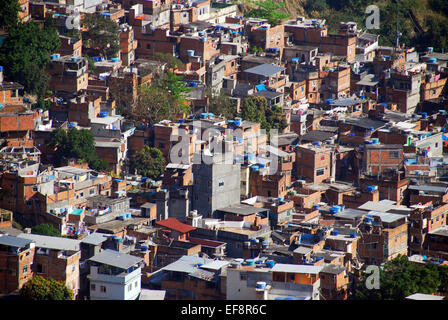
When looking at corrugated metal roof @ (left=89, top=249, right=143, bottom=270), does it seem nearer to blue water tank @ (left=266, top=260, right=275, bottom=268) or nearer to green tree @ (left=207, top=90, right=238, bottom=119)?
blue water tank @ (left=266, top=260, right=275, bottom=268)

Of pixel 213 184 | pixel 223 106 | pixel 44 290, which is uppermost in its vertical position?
pixel 223 106

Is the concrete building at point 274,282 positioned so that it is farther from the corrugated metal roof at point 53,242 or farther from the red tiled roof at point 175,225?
the corrugated metal roof at point 53,242

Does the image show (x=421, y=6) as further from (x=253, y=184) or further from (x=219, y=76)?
(x=253, y=184)

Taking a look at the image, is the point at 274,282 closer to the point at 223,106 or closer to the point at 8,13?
the point at 223,106

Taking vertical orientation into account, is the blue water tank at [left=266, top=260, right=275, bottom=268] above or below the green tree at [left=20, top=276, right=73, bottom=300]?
above

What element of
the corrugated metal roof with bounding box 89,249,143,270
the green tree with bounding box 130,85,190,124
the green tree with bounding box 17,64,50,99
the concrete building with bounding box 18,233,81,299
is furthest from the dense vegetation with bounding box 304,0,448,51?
the concrete building with bounding box 18,233,81,299

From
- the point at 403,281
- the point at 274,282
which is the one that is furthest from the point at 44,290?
the point at 403,281
